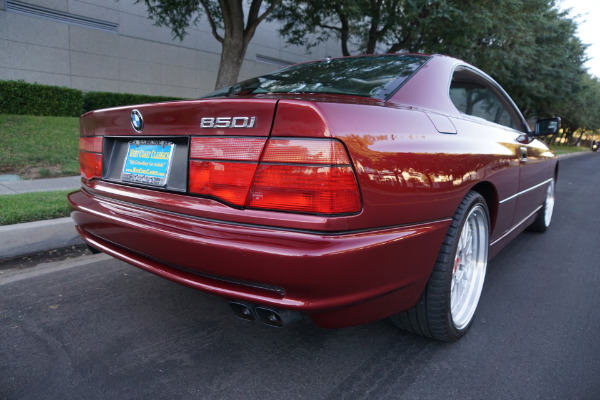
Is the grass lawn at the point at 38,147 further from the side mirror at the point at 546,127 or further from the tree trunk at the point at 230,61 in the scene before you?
the side mirror at the point at 546,127

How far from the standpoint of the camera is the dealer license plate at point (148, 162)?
1.81m

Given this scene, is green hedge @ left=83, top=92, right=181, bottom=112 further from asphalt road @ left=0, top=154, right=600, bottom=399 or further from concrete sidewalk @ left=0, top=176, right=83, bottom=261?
asphalt road @ left=0, top=154, right=600, bottom=399

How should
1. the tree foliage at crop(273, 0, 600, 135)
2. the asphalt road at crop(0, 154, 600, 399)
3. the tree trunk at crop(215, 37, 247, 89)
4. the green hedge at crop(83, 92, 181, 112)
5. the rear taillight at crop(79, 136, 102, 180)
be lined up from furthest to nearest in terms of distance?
the green hedge at crop(83, 92, 181, 112) → the tree foliage at crop(273, 0, 600, 135) → the tree trunk at crop(215, 37, 247, 89) → the rear taillight at crop(79, 136, 102, 180) → the asphalt road at crop(0, 154, 600, 399)

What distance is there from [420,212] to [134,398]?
1.41 metres

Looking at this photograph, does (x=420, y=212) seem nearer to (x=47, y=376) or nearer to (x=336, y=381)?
(x=336, y=381)

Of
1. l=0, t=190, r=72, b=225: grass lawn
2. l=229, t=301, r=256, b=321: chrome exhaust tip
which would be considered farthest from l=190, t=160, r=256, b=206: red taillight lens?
l=0, t=190, r=72, b=225: grass lawn

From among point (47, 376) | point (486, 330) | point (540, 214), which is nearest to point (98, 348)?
point (47, 376)

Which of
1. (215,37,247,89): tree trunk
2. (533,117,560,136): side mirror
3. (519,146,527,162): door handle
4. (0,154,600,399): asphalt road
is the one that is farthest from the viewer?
(215,37,247,89): tree trunk

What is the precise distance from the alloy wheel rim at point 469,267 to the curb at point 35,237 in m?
3.18

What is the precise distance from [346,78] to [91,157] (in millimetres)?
1500

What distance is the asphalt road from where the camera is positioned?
68.8 inches

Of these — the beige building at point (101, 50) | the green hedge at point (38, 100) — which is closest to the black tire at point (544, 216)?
the green hedge at point (38, 100)

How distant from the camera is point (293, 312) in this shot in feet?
4.95

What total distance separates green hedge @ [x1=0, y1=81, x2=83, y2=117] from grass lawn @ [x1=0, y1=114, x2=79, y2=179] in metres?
0.98
